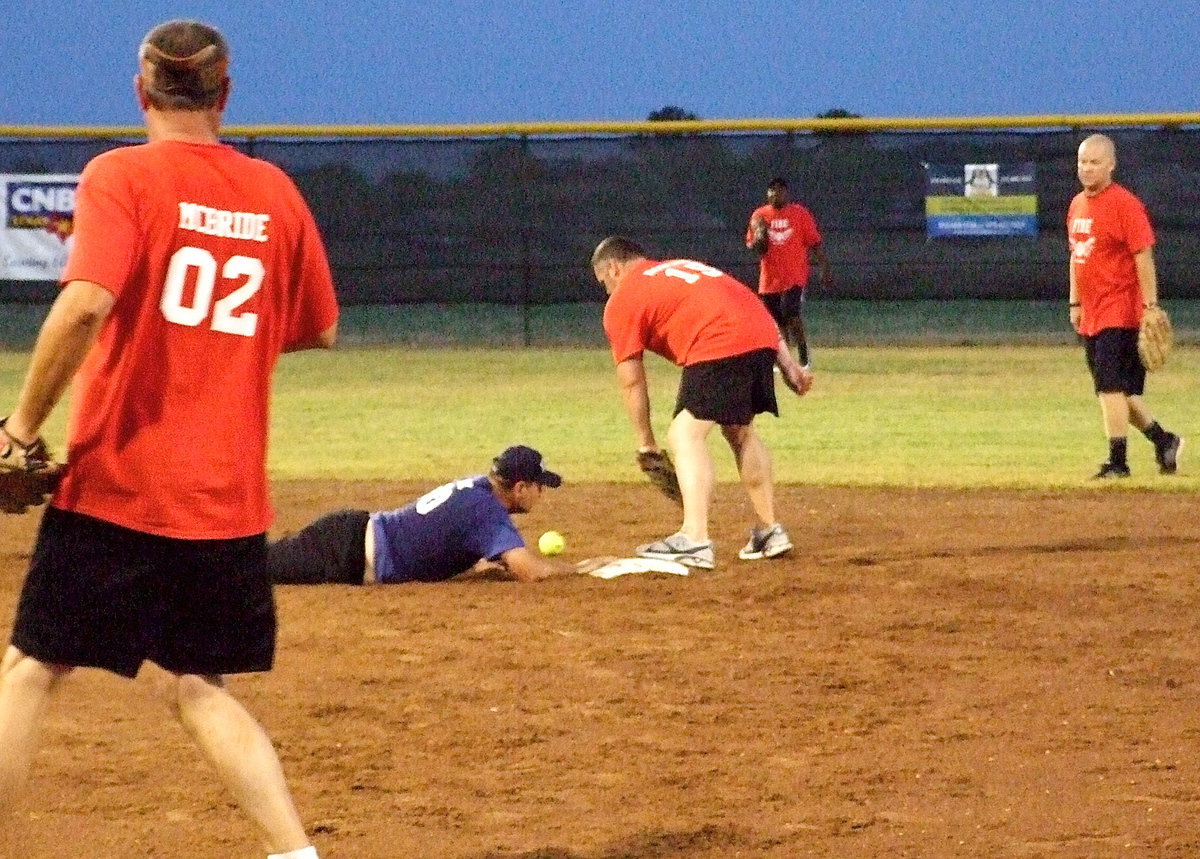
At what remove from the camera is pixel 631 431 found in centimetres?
1366

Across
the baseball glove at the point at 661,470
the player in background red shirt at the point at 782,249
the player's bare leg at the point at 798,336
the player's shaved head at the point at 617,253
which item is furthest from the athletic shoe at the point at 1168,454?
the player in background red shirt at the point at 782,249

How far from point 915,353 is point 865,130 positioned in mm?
2791

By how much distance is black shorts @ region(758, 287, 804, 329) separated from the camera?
752 inches

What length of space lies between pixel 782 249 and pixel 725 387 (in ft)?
37.3

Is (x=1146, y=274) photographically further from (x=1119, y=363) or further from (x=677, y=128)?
(x=677, y=128)

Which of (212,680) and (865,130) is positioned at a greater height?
(865,130)

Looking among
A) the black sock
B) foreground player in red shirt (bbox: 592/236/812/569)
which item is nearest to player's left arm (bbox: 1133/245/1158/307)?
the black sock

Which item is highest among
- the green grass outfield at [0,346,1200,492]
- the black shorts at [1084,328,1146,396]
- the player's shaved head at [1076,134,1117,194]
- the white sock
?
the player's shaved head at [1076,134,1117,194]

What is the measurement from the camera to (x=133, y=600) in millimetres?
3697

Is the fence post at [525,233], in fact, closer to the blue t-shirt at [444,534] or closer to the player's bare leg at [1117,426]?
the player's bare leg at [1117,426]

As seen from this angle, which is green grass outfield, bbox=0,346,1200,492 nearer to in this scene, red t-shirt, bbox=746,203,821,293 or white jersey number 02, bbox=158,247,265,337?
red t-shirt, bbox=746,203,821,293

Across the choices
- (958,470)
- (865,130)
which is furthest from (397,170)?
(958,470)

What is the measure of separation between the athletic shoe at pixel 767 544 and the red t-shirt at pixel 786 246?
430 inches

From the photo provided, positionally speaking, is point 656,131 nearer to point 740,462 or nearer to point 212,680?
point 740,462
